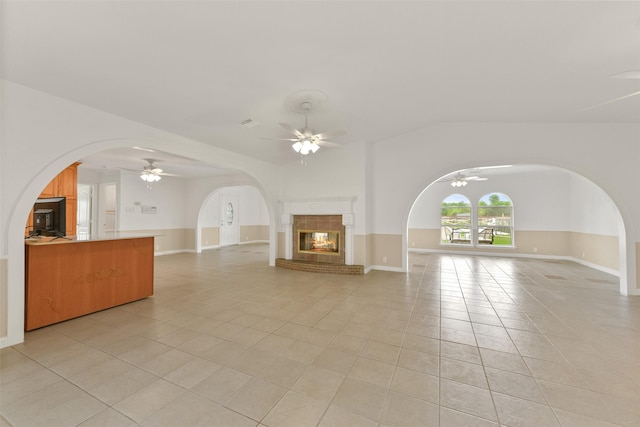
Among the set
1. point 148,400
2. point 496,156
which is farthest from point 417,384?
point 496,156

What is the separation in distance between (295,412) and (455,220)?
9367 millimetres

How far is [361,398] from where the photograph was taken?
1.83 m

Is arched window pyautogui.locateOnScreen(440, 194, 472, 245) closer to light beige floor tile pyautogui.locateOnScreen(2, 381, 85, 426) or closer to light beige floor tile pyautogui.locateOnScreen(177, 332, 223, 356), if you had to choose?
light beige floor tile pyautogui.locateOnScreen(177, 332, 223, 356)

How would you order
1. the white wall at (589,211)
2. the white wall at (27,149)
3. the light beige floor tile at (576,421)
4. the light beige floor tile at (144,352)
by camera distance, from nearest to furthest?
the light beige floor tile at (576,421)
the light beige floor tile at (144,352)
the white wall at (27,149)
the white wall at (589,211)

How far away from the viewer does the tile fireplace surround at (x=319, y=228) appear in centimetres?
606

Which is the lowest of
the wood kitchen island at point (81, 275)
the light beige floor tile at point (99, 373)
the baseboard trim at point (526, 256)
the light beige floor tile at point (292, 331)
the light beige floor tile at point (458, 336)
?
the light beige floor tile at point (458, 336)

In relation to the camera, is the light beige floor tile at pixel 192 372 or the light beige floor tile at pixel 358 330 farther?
the light beige floor tile at pixel 358 330

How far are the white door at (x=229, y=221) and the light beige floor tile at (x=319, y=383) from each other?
10073mm

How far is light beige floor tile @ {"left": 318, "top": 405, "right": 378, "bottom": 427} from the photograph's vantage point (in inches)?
62.6

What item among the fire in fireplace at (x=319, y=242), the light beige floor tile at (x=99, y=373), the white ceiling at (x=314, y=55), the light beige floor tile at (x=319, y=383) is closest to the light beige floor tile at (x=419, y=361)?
the light beige floor tile at (x=319, y=383)

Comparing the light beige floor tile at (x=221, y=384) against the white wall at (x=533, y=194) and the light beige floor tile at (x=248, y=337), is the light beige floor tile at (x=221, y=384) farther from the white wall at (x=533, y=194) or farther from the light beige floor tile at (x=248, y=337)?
the white wall at (x=533, y=194)

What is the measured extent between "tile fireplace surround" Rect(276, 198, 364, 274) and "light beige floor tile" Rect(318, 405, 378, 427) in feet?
13.5

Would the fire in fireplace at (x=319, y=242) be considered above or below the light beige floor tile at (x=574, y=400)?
above

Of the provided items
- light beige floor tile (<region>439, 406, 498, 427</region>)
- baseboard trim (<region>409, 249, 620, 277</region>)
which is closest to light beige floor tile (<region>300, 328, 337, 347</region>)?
light beige floor tile (<region>439, 406, 498, 427</region>)
